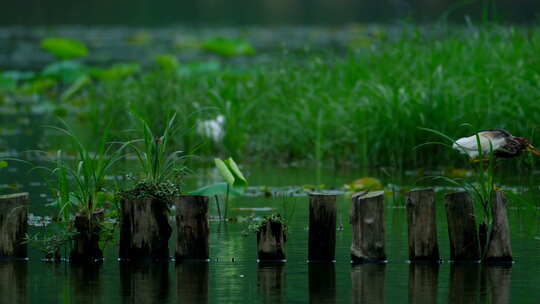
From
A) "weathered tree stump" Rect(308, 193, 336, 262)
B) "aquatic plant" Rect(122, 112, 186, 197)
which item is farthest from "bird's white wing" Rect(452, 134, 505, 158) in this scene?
"aquatic plant" Rect(122, 112, 186, 197)

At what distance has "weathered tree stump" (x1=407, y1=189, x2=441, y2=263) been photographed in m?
7.39

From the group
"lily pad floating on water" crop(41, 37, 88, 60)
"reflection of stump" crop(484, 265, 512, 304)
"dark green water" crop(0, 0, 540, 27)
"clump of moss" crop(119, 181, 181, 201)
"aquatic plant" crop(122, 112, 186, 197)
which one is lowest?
"reflection of stump" crop(484, 265, 512, 304)

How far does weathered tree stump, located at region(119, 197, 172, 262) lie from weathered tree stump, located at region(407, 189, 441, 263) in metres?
1.50

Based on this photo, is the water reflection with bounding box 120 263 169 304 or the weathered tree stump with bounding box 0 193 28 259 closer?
the water reflection with bounding box 120 263 169 304

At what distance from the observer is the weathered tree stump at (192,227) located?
7.47m

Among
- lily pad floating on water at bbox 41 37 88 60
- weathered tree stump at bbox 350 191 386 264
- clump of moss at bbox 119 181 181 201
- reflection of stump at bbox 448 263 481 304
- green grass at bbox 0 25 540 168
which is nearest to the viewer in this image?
reflection of stump at bbox 448 263 481 304

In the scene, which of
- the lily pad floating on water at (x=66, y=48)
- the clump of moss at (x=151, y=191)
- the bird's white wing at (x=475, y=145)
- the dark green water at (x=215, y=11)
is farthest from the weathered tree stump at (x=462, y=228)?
the dark green water at (x=215, y=11)

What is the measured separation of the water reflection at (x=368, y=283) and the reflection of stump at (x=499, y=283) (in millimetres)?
600

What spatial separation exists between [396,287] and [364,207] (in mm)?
696

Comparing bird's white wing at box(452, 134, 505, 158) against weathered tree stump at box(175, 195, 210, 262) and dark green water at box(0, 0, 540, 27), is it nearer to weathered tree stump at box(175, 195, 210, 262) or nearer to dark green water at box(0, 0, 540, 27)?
weathered tree stump at box(175, 195, 210, 262)

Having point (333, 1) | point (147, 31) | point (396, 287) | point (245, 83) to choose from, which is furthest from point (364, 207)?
point (333, 1)

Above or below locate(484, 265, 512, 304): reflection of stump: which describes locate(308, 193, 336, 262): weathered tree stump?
above

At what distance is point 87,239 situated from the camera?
7570 mm

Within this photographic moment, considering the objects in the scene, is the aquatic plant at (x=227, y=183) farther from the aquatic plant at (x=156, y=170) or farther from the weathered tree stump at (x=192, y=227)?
the weathered tree stump at (x=192, y=227)
